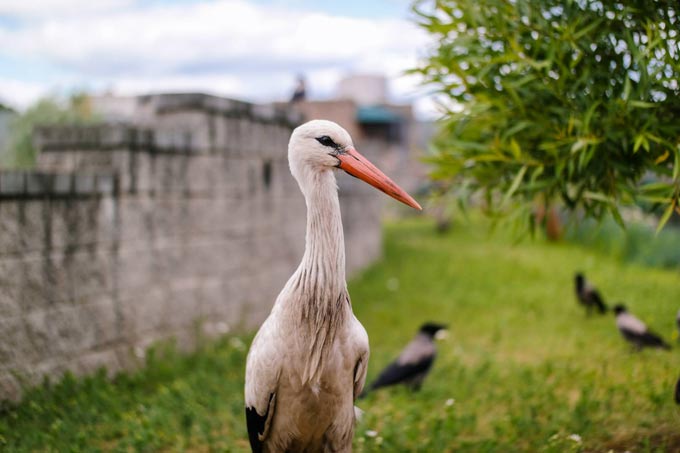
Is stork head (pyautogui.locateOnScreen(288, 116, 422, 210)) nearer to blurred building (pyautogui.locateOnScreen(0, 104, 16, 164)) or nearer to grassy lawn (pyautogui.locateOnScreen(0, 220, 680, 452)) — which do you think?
grassy lawn (pyautogui.locateOnScreen(0, 220, 680, 452))

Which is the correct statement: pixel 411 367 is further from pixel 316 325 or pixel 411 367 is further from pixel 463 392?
pixel 316 325

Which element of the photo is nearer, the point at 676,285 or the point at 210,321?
the point at 210,321

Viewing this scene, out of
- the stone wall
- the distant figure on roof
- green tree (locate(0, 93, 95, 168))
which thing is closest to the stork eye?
the stone wall

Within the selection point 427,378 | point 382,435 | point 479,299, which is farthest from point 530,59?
point 479,299

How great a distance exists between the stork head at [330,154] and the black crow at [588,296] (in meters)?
6.43

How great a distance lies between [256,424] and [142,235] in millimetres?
3160

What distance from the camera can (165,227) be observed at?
250 inches

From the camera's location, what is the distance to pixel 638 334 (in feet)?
22.2

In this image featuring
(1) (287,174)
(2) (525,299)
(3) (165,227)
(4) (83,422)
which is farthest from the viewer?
(2) (525,299)

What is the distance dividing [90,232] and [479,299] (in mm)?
6112

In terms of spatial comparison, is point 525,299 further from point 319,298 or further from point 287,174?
point 319,298

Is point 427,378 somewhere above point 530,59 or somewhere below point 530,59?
below

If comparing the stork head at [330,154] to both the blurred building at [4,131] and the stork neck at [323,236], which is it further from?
the blurred building at [4,131]

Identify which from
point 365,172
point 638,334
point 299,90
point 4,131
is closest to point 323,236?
point 365,172
